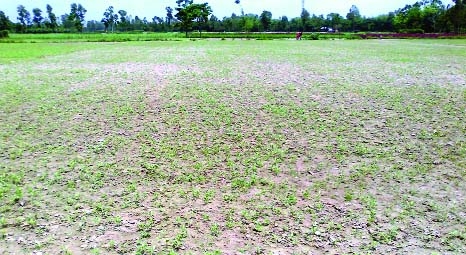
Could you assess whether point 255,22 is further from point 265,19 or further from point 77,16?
point 77,16

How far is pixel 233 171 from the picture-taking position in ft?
16.4

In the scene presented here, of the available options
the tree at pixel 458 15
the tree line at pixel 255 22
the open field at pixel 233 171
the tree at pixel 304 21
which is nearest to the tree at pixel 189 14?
the tree line at pixel 255 22

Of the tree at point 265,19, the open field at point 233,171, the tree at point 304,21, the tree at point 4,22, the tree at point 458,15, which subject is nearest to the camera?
the open field at point 233,171

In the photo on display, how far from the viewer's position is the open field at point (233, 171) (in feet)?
11.4

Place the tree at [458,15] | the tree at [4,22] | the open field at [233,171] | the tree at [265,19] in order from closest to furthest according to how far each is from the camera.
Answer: the open field at [233,171] → the tree at [458,15] → the tree at [4,22] → the tree at [265,19]

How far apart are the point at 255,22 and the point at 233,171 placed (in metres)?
92.7

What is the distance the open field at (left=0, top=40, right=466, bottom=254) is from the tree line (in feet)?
210

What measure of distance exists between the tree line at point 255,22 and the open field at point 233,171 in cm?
6414

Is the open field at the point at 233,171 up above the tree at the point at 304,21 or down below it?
below

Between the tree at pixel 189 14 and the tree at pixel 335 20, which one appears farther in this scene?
the tree at pixel 335 20

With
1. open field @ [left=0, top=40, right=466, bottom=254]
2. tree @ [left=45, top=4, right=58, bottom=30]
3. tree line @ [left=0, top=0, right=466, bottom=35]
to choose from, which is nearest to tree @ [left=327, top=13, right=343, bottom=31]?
tree line @ [left=0, top=0, right=466, bottom=35]

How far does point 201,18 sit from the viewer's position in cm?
7419

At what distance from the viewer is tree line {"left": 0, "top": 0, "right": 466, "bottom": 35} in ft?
243

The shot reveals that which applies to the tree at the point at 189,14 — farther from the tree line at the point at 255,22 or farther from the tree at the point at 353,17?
the tree at the point at 353,17
